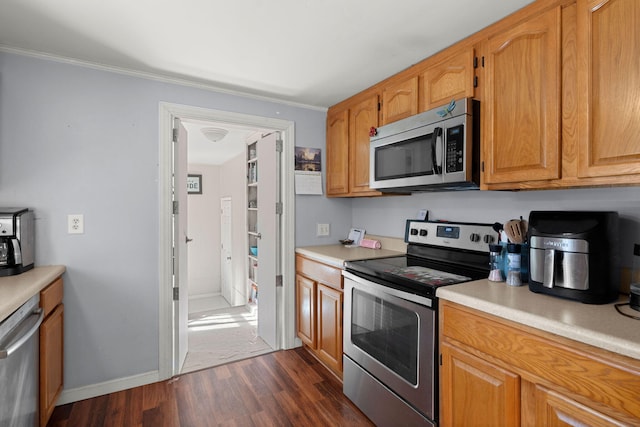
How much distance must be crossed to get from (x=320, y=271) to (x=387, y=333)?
0.79 meters

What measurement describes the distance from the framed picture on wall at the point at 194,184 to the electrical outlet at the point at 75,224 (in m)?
3.13

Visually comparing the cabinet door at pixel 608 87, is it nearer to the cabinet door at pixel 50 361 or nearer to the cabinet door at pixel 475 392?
the cabinet door at pixel 475 392

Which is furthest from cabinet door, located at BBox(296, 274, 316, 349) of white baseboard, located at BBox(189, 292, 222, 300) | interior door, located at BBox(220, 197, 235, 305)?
white baseboard, located at BBox(189, 292, 222, 300)

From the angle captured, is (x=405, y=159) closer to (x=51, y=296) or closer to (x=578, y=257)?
(x=578, y=257)

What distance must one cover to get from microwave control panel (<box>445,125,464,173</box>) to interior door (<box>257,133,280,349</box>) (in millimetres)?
1490

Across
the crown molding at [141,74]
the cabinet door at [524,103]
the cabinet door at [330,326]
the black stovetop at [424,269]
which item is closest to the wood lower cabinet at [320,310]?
the cabinet door at [330,326]

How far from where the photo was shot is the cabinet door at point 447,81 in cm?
162

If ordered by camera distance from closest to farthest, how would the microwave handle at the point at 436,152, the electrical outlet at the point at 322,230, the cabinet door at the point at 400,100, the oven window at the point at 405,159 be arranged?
the microwave handle at the point at 436,152 → the oven window at the point at 405,159 → the cabinet door at the point at 400,100 → the electrical outlet at the point at 322,230

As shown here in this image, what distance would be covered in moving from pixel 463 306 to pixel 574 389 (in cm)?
42

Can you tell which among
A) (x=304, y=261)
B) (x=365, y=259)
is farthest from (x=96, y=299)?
(x=365, y=259)

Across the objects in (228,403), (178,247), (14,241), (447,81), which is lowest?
(228,403)

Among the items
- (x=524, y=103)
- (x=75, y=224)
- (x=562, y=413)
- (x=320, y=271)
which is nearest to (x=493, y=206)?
(x=524, y=103)

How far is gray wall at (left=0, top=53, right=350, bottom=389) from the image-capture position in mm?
1880

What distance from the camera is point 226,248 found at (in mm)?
4816
